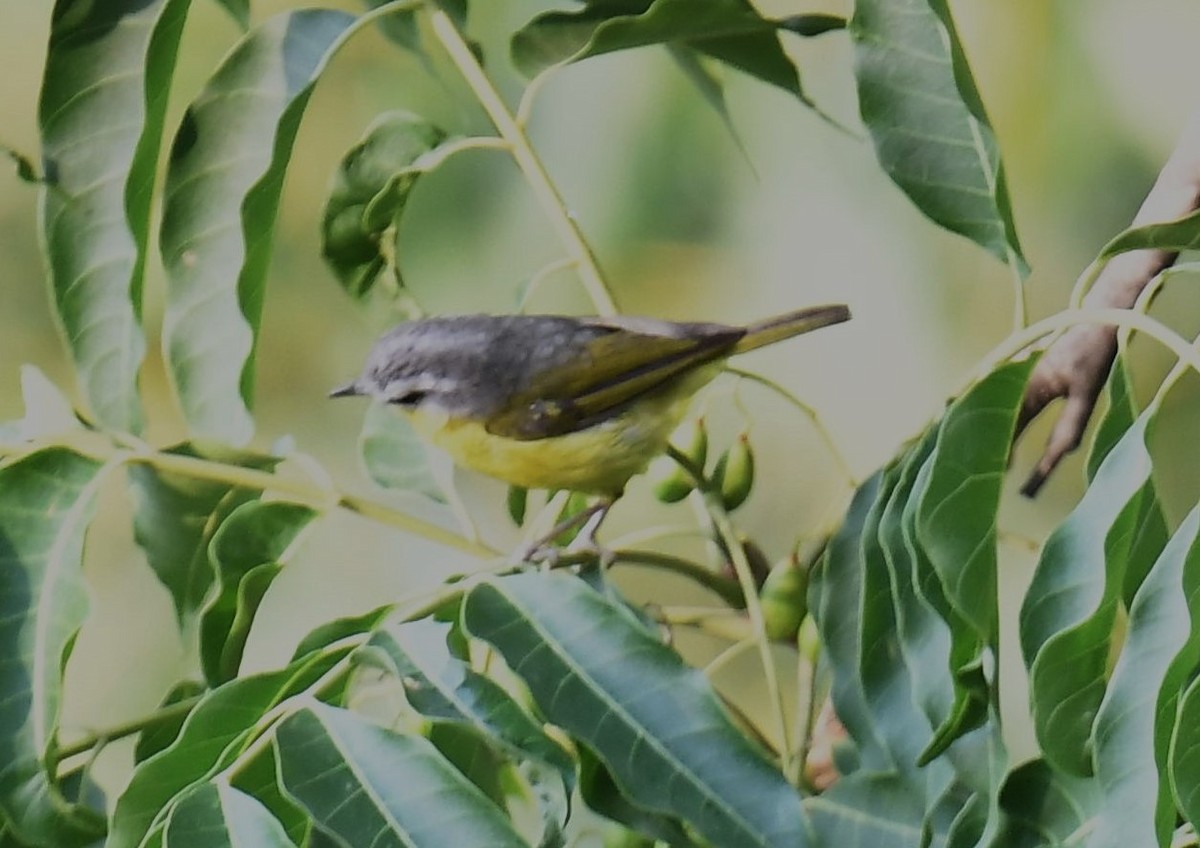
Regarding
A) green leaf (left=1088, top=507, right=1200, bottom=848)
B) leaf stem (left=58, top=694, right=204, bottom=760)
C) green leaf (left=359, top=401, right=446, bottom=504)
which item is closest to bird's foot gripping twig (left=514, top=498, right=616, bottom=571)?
green leaf (left=359, top=401, right=446, bottom=504)

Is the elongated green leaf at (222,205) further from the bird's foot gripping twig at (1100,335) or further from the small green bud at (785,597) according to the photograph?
the bird's foot gripping twig at (1100,335)

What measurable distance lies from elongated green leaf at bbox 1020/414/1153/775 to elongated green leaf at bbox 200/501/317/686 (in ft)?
1.47

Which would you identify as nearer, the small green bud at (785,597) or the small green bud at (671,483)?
the small green bud at (785,597)

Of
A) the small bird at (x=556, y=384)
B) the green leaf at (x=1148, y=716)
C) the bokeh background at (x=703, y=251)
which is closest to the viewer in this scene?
the green leaf at (x=1148, y=716)

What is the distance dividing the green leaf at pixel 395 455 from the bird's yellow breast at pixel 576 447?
2cm

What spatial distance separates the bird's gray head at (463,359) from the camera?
1086 mm

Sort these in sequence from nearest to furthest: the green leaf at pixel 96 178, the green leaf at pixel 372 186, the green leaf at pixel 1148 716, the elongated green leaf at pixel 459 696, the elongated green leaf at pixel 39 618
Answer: the green leaf at pixel 1148 716 → the elongated green leaf at pixel 459 696 → the elongated green leaf at pixel 39 618 → the green leaf at pixel 96 178 → the green leaf at pixel 372 186

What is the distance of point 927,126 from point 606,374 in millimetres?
417

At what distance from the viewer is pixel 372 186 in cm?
97

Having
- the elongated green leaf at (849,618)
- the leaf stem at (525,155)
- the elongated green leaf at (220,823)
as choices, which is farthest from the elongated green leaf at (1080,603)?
the leaf stem at (525,155)

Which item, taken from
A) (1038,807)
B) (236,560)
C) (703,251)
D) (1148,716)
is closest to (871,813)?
(1038,807)

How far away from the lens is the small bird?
106 centimetres

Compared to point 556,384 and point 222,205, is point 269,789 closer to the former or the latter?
point 222,205

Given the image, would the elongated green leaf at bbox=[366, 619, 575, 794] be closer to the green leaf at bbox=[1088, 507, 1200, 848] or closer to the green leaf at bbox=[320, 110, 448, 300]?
the green leaf at bbox=[1088, 507, 1200, 848]
